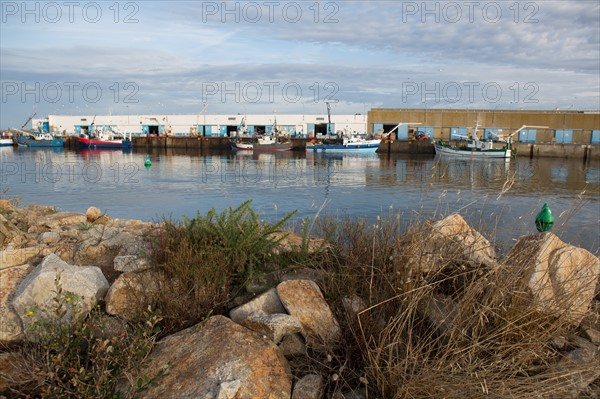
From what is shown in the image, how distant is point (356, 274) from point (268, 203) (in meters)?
17.1

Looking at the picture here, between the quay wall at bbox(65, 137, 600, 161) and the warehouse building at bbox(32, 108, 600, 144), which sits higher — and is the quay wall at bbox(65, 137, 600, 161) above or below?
below

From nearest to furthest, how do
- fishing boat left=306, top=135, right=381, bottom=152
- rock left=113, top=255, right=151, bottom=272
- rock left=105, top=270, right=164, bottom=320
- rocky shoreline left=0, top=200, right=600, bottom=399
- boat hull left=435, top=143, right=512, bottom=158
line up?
rocky shoreline left=0, top=200, right=600, bottom=399 → rock left=105, top=270, right=164, bottom=320 → rock left=113, top=255, right=151, bottom=272 → boat hull left=435, top=143, right=512, bottom=158 → fishing boat left=306, top=135, right=381, bottom=152

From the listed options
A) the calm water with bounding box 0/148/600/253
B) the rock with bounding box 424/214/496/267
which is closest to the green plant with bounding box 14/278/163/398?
the rock with bounding box 424/214/496/267

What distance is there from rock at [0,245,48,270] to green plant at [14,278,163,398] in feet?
4.37

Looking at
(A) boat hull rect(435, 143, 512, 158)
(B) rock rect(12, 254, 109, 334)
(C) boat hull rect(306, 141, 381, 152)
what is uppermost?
(C) boat hull rect(306, 141, 381, 152)

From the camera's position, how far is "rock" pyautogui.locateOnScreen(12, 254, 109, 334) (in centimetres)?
377

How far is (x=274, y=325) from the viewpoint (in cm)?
367

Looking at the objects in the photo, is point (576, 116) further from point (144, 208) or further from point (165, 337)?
point (165, 337)

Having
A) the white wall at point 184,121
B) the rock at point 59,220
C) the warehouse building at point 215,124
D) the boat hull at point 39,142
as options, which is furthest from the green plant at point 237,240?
the boat hull at point 39,142

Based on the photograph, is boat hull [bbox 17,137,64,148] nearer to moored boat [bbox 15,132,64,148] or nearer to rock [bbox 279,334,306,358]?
moored boat [bbox 15,132,64,148]

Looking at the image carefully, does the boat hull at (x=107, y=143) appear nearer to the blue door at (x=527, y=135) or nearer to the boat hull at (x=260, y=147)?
the boat hull at (x=260, y=147)

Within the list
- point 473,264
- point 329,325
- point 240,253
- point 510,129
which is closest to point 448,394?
point 329,325

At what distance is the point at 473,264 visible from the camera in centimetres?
418

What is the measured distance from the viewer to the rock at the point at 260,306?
13.0ft
